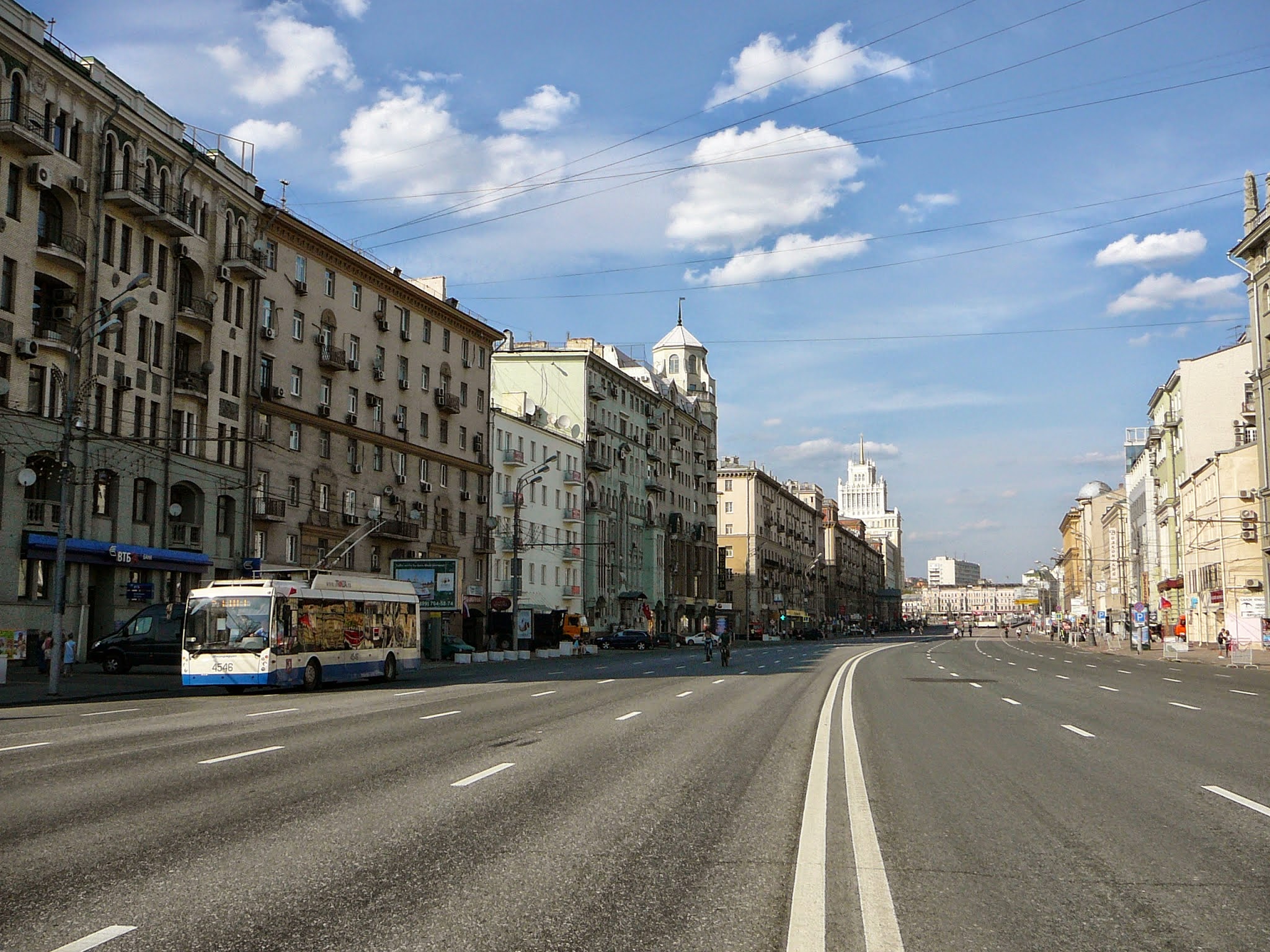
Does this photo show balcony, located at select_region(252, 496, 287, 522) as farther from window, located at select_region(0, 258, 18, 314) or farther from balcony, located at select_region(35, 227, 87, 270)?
window, located at select_region(0, 258, 18, 314)

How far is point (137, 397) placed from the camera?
139 ft

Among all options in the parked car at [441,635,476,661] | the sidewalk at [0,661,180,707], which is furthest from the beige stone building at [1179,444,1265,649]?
the sidewalk at [0,661,180,707]

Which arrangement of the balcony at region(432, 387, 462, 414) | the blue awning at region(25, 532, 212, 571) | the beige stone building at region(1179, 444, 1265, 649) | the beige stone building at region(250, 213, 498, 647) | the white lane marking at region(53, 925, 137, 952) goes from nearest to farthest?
1. the white lane marking at region(53, 925, 137, 952)
2. the blue awning at region(25, 532, 212, 571)
3. the beige stone building at region(250, 213, 498, 647)
4. the balcony at region(432, 387, 462, 414)
5. the beige stone building at region(1179, 444, 1265, 649)

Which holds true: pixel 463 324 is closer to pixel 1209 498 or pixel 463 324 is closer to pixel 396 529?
pixel 396 529

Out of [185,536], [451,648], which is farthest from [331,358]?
[451,648]

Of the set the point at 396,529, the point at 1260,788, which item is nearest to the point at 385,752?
the point at 1260,788

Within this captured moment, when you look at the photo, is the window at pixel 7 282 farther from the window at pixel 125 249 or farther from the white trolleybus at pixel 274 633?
the white trolleybus at pixel 274 633

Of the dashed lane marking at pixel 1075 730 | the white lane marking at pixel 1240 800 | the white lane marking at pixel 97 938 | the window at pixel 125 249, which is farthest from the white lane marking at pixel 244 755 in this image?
the window at pixel 125 249

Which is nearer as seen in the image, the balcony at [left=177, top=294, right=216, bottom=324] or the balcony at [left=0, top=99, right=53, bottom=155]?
the balcony at [left=0, top=99, right=53, bottom=155]

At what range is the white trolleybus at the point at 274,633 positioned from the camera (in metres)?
28.4

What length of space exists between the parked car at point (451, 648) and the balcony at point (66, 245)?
76.3 ft

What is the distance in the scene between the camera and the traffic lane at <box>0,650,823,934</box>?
8.33 metres

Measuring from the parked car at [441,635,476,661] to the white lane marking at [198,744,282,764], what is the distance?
130 ft

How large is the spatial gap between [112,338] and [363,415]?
18.2m
